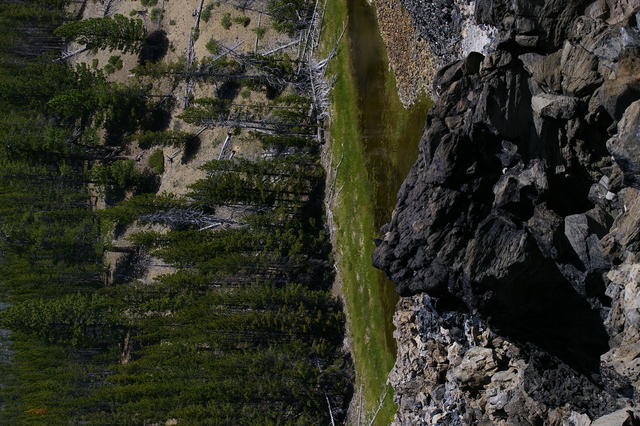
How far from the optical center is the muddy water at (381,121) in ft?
141

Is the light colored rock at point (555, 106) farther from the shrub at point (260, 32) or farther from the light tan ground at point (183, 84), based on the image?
the shrub at point (260, 32)

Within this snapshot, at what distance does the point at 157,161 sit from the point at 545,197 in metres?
34.3

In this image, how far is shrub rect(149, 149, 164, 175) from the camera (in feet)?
179

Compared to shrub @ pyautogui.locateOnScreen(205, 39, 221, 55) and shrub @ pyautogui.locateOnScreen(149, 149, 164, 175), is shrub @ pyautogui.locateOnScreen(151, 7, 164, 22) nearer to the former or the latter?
shrub @ pyautogui.locateOnScreen(205, 39, 221, 55)

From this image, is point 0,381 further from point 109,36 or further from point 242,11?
point 242,11

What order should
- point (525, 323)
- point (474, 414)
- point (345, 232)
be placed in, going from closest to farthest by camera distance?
point (525, 323), point (474, 414), point (345, 232)

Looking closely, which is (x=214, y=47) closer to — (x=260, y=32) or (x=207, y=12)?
(x=207, y=12)

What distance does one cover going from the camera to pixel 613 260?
2489 centimetres

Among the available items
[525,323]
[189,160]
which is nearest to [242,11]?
[189,160]

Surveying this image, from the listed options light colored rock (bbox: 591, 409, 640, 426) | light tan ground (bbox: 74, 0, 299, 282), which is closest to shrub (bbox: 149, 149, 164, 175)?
light tan ground (bbox: 74, 0, 299, 282)

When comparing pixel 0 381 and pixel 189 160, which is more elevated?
pixel 189 160

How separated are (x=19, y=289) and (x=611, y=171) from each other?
148 feet

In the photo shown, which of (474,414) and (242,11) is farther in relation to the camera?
(242,11)

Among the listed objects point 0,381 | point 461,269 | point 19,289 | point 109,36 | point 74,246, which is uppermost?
point 109,36
